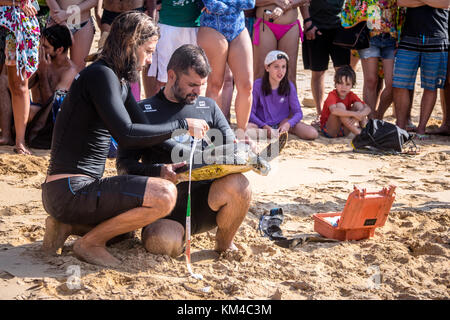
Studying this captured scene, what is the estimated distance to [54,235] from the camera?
314 cm

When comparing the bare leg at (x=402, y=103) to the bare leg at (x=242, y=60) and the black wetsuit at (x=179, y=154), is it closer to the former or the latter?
the bare leg at (x=242, y=60)

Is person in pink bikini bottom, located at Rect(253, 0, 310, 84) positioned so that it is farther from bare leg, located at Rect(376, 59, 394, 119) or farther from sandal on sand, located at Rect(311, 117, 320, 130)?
bare leg, located at Rect(376, 59, 394, 119)

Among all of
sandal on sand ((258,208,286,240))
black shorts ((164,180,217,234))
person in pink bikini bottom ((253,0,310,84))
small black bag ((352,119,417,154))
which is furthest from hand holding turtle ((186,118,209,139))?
person in pink bikini bottom ((253,0,310,84))

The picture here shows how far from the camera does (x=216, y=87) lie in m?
5.07

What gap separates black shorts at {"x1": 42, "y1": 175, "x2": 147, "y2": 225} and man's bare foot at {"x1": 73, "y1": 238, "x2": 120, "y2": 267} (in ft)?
0.45

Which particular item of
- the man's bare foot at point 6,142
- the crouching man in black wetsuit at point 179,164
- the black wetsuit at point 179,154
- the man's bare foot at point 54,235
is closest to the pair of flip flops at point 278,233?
the crouching man in black wetsuit at point 179,164

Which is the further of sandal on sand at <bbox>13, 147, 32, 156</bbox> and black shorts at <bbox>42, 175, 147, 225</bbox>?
sandal on sand at <bbox>13, 147, 32, 156</bbox>

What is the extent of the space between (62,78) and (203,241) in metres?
2.77

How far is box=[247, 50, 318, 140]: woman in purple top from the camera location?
20.7 ft

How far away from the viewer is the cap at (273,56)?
6131mm

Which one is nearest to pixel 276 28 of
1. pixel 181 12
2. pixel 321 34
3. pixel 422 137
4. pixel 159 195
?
pixel 321 34

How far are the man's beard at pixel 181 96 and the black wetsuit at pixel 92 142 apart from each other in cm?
34
